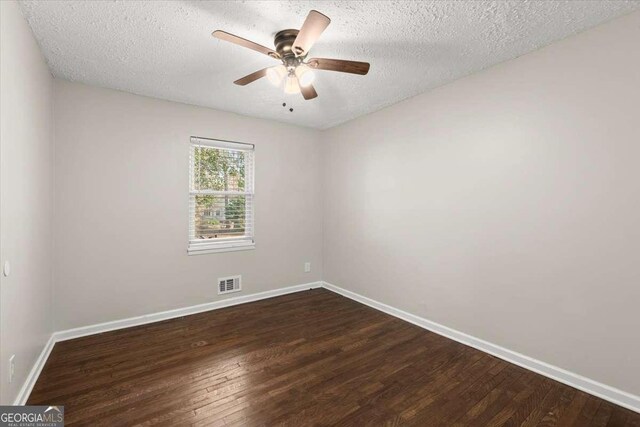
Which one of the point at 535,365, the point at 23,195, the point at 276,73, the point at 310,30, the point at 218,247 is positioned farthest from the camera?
the point at 218,247

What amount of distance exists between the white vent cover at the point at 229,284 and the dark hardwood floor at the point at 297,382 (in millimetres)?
643

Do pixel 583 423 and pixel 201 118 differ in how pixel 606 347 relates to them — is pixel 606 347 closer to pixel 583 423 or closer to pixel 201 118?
pixel 583 423

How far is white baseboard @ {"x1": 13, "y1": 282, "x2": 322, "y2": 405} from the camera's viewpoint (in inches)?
78.8

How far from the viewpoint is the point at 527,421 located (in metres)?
1.74

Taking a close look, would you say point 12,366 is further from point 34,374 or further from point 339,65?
point 339,65

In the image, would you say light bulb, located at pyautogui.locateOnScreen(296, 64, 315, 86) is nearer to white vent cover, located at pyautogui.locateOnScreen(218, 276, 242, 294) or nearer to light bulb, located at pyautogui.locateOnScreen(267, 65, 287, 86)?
light bulb, located at pyautogui.locateOnScreen(267, 65, 287, 86)

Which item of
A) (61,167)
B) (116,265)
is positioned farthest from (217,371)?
(61,167)

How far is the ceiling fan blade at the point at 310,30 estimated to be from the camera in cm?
149

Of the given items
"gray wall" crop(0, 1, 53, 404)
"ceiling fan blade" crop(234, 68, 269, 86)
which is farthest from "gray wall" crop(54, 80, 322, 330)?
"ceiling fan blade" crop(234, 68, 269, 86)

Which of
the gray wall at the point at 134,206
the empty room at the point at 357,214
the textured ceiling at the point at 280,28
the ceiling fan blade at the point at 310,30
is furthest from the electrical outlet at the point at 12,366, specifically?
the ceiling fan blade at the point at 310,30

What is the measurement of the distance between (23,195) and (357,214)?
126 inches

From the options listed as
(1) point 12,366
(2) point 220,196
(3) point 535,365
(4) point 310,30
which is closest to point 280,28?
(4) point 310,30

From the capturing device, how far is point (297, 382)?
2102 millimetres
